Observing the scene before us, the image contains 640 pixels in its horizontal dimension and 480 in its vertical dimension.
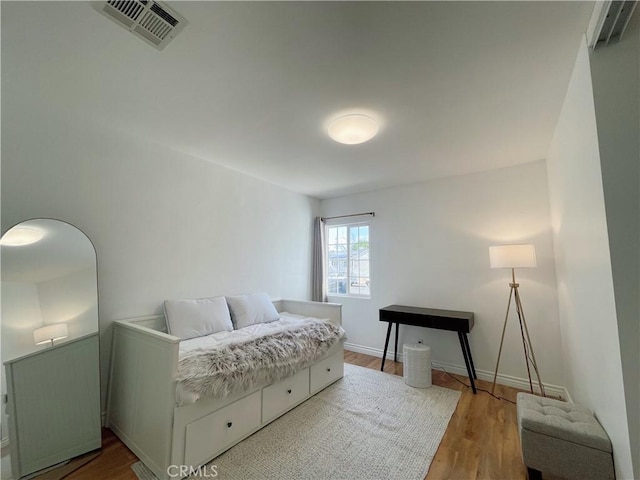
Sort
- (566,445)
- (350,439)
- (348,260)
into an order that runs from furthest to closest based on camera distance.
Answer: (348,260)
(350,439)
(566,445)

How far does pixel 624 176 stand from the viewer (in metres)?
1.24

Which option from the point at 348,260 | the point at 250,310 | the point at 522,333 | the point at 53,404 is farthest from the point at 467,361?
the point at 53,404

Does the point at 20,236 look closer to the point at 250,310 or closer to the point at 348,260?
the point at 250,310

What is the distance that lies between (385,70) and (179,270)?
8.02ft

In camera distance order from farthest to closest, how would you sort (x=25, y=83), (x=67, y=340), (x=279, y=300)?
(x=279, y=300) < (x=67, y=340) < (x=25, y=83)

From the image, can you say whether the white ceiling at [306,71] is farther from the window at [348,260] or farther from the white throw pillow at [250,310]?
the window at [348,260]

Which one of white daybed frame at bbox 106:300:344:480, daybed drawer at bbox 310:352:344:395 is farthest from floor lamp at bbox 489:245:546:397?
white daybed frame at bbox 106:300:344:480

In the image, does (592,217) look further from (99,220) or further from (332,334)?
(99,220)

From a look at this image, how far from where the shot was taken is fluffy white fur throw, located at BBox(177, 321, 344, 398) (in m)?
1.70

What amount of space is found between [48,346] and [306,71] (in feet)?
8.06

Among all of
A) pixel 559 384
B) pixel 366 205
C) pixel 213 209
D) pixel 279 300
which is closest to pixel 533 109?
pixel 366 205

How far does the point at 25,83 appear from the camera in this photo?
5.53ft

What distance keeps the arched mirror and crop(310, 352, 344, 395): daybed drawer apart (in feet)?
5.45

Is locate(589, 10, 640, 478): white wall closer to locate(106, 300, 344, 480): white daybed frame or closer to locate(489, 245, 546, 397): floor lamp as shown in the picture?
locate(489, 245, 546, 397): floor lamp
